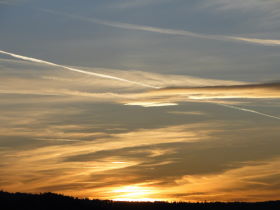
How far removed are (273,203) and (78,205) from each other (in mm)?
27958

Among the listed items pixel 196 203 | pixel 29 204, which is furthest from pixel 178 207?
pixel 29 204

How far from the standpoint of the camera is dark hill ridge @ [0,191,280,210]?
93.8m

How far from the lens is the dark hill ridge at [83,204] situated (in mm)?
93750

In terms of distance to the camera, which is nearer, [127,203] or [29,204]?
[29,204]

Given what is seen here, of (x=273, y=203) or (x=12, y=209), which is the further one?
(x=273, y=203)

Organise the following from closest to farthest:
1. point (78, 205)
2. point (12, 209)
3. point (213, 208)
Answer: point (12, 209) → point (78, 205) → point (213, 208)

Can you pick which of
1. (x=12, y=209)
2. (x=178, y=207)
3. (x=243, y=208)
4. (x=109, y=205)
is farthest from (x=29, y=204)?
(x=243, y=208)

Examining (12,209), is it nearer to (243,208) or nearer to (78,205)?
(78,205)

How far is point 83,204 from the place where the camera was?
99.2 meters

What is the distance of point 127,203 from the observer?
335 ft

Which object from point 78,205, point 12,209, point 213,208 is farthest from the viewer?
point 213,208

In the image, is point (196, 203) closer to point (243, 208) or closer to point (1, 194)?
point (243, 208)

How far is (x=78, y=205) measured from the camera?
98.5 m

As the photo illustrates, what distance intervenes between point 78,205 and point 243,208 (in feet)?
73.6
